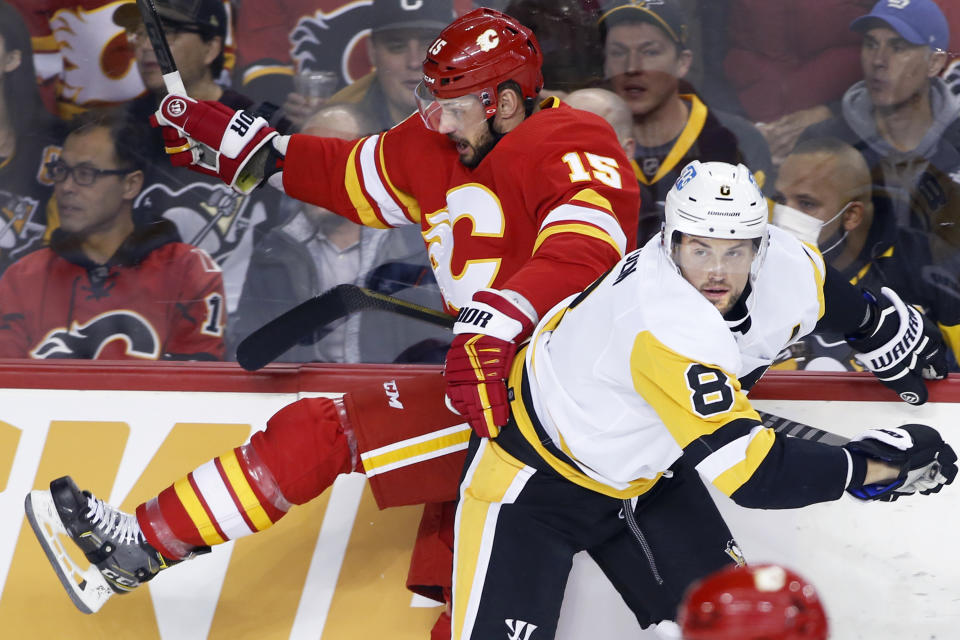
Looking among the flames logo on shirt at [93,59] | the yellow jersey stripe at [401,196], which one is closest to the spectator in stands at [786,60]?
the yellow jersey stripe at [401,196]

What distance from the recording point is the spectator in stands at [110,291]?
343 centimetres

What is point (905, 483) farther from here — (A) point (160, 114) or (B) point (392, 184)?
(A) point (160, 114)

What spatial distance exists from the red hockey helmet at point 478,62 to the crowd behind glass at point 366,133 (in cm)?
95

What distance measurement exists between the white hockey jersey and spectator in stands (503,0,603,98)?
148cm

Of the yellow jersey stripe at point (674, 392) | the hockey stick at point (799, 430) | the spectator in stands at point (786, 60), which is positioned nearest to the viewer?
the yellow jersey stripe at point (674, 392)

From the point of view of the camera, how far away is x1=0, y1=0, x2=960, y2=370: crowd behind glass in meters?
3.33

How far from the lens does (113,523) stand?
2.29m

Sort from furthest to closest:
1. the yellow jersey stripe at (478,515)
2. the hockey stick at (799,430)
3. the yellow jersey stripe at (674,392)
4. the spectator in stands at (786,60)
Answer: the spectator in stands at (786,60)
the hockey stick at (799,430)
the yellow jersey stripe at (478,515)
the yellow jersey stripe at (674,392)

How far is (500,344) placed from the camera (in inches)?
84.6

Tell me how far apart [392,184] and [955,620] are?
158 centimetres

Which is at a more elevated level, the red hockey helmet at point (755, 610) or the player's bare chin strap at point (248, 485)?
the red hockey helmet at point (755, 610)

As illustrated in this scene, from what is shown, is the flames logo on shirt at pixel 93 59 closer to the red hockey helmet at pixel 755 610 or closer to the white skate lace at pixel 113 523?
the white skate lace at pixel 113 523

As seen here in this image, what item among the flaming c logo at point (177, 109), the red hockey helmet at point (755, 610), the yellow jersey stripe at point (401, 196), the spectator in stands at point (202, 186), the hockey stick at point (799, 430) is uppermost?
the red hockey helmet at point (755, 610)

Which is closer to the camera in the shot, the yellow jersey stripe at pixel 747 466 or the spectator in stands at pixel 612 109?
the yellow jersey stripe at pixel 747 466
